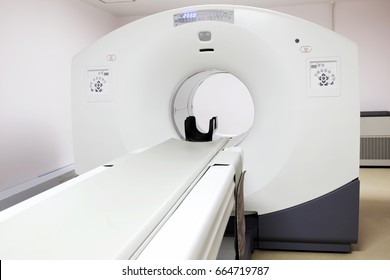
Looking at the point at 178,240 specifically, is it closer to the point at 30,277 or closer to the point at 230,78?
the point at 30,277

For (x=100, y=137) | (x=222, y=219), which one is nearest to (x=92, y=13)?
(x=100, y=137)

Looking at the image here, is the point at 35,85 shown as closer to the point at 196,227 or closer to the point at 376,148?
the point at 196,227

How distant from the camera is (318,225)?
1718 mm

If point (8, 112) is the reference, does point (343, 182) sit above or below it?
below

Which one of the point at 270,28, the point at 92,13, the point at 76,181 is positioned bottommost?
the point at 76,181

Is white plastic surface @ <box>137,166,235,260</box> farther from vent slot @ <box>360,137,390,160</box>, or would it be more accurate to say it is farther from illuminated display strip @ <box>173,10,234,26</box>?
vent slot @ <box>360,137,390,160</box>

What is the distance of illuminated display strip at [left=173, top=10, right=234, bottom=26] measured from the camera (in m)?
1.61

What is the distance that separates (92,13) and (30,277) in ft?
11.8

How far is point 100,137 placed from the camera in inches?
70.8

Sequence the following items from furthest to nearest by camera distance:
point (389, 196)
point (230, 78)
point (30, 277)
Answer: point (230, 78)
point (389, 196)
point (30, 277)

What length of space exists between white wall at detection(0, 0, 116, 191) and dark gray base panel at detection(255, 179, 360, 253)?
65.5 inches

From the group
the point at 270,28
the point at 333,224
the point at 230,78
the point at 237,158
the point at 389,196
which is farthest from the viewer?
the point at 230,78

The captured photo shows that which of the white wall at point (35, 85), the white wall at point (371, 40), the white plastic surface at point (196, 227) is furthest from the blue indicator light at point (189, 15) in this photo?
the white wall at point (371, 40)

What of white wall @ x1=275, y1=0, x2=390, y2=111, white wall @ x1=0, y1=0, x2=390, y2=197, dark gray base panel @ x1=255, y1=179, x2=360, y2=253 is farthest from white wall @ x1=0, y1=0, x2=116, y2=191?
white wall @ x1=275, y1=0, x2=390, y2=111
